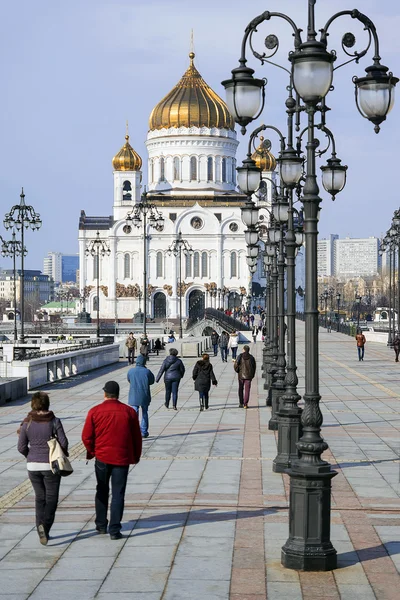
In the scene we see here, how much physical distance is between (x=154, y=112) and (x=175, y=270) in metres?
17.7

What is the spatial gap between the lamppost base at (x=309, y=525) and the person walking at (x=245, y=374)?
14.3m

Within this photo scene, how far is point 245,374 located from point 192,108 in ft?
333

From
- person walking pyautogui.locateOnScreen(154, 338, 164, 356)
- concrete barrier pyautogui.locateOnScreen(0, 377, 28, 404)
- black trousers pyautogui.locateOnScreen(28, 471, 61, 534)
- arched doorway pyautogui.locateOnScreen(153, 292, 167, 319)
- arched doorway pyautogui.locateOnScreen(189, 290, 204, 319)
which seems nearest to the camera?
black trousers pyautogui.locateOnScreen(28, 471, 61, 534)

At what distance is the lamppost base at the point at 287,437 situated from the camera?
15164 millimetres

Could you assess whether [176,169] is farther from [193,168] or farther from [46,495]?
[46,495]

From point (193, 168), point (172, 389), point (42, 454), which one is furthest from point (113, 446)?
point (193, 168)

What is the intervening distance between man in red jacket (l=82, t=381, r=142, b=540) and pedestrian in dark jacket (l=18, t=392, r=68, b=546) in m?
0.37

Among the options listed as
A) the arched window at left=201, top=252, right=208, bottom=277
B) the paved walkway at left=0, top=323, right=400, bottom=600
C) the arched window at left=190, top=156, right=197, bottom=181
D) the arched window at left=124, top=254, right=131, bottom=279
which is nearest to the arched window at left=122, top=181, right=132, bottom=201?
the arched window at left=190, top=156, right=197, bottom=181

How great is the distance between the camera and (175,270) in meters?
125

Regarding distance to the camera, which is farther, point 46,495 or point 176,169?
point 176,169

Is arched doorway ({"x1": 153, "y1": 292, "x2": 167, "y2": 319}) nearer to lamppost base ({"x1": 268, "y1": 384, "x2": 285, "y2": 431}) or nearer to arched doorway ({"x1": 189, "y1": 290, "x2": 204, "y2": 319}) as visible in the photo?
arched doorway ({"x1": 189, "y1": 290, "x2": 204, "y2": 319})

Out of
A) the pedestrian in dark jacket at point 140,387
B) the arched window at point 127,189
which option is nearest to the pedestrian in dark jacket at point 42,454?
the pedestrian in dark jacket at point 140,387

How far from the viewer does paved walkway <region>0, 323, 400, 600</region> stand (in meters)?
9.30

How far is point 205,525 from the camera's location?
11.6 metres
